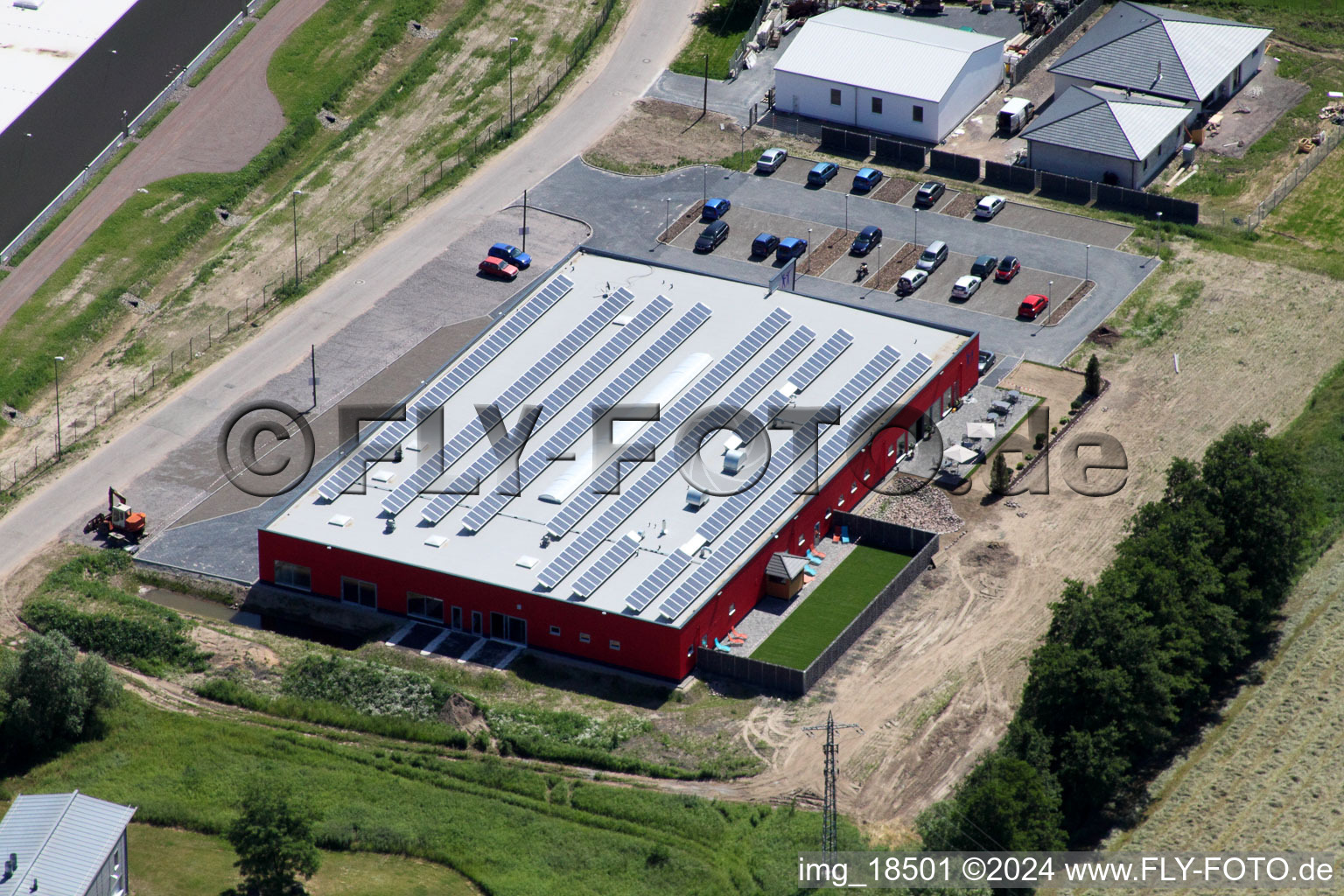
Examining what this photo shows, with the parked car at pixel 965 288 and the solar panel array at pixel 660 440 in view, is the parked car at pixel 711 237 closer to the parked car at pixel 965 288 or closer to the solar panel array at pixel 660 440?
the parked car at pixel 965 288

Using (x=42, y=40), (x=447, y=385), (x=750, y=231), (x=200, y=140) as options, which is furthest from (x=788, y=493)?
(x=42, y=40)

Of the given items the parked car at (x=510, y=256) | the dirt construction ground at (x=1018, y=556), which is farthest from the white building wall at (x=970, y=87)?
the parked car at (x=510, y=256)

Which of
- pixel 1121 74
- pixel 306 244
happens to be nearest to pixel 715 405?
pixel 306 244

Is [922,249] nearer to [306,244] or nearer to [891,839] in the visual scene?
[306,244]

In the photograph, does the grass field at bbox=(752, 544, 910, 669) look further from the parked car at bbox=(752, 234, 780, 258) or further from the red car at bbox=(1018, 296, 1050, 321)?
the parked car at bbox=(752, 234, 780, 258)

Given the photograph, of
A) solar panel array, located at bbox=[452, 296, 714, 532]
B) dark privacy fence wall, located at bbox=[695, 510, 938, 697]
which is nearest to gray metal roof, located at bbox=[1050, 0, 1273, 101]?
solar panel array, located at bbox=[452, 296, 714, 532]

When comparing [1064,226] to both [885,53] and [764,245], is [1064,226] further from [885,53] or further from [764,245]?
[885,53]
